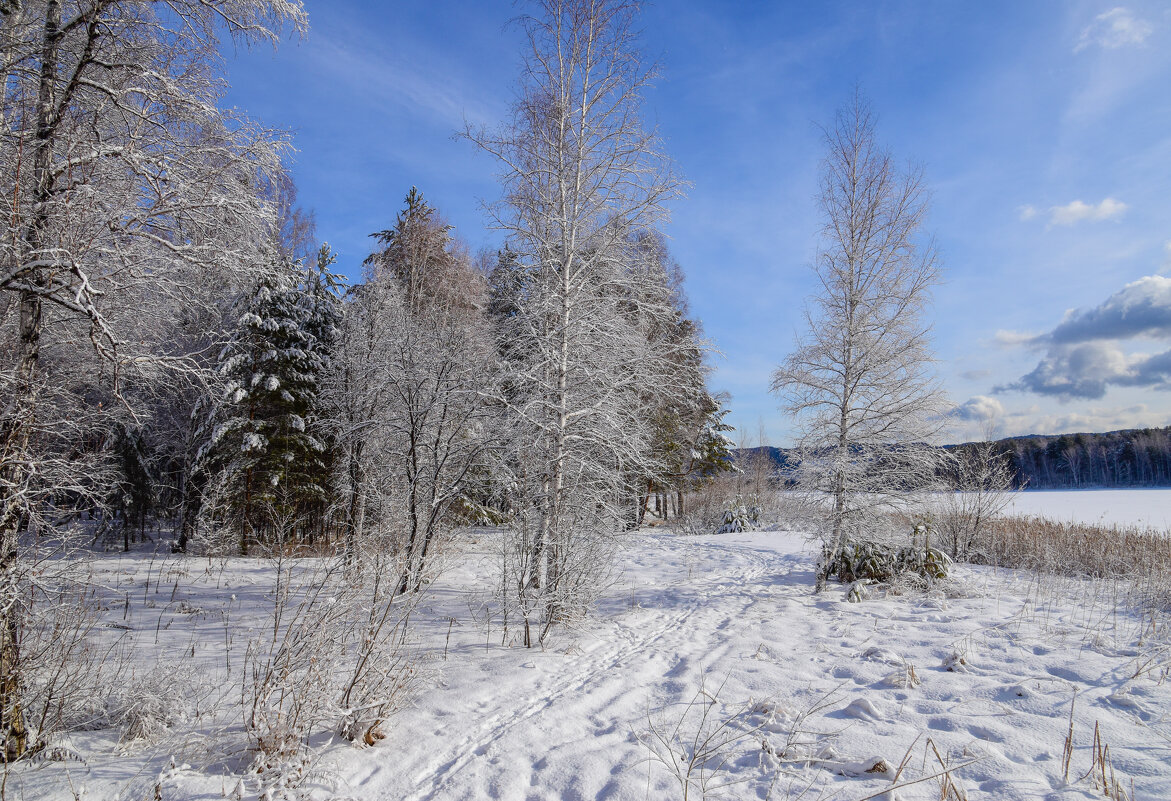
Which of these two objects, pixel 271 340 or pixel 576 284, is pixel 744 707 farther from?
pixel 271 340

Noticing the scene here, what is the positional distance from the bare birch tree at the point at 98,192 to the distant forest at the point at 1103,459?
229 ft

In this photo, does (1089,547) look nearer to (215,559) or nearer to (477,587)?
(477,587)

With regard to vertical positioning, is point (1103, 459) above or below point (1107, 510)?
above

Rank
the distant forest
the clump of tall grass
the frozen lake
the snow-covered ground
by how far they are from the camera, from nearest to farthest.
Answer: the snow-covered ground < the clump of tall grass < the frozen lake < the distant forest

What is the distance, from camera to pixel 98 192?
3758 millimetres

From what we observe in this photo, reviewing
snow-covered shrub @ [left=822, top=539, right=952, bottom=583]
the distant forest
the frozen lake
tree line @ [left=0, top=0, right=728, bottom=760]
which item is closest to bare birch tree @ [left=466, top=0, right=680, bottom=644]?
tree line @ [left=0, top=0, right=728, bottom=760]

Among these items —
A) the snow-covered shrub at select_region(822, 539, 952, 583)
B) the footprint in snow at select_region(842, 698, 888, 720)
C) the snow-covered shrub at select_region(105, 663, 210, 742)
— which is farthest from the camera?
the snow-covered shrub at select_region(822, 539, 952, 583)

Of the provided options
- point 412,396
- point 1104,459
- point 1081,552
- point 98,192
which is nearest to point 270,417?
point 412,396

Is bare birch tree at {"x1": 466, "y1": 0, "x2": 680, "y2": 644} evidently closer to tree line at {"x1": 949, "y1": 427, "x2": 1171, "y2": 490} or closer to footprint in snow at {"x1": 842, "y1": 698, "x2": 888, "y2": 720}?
footprint in snow at {"x1": 842, "y1": 698, "x2": 888, "y2": 720}

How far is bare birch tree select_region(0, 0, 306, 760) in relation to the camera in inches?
137

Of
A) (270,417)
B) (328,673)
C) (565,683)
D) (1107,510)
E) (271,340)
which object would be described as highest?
(271,340)

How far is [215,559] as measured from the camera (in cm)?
1277

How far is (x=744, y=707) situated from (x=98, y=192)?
639cm

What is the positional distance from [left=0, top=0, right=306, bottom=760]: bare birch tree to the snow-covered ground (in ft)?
7.35
